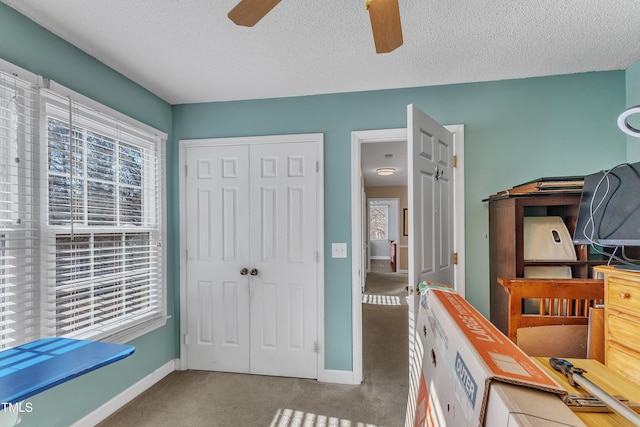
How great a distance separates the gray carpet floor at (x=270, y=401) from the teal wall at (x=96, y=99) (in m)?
0.22

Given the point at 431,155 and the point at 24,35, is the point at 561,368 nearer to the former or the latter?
the point at 431,155

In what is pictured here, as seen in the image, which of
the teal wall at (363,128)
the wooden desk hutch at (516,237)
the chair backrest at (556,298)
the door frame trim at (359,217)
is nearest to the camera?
the chair backrest at (556,298)

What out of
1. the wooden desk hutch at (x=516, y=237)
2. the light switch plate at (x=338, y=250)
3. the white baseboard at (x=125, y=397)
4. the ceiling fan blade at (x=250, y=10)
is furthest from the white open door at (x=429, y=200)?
the white baseboard at (x=125, y=397)

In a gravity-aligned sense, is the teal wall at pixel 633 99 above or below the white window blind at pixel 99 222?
above

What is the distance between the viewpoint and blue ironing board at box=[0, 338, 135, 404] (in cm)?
107

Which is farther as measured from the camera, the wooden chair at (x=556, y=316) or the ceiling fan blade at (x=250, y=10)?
the wooden chair at (x=556, y=316)

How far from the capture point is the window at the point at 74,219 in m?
1.63

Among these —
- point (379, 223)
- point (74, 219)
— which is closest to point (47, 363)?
point (74, 219)

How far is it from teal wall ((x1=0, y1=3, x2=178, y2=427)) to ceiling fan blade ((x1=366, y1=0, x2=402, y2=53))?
1.86 m

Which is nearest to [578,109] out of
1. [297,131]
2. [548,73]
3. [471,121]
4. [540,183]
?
[548,73]

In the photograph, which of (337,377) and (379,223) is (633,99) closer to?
(337,377)

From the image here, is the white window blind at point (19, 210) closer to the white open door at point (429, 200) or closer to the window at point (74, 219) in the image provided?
the window at point (74, 219)

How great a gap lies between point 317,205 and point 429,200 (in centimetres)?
97

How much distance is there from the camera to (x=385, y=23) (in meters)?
1.28
